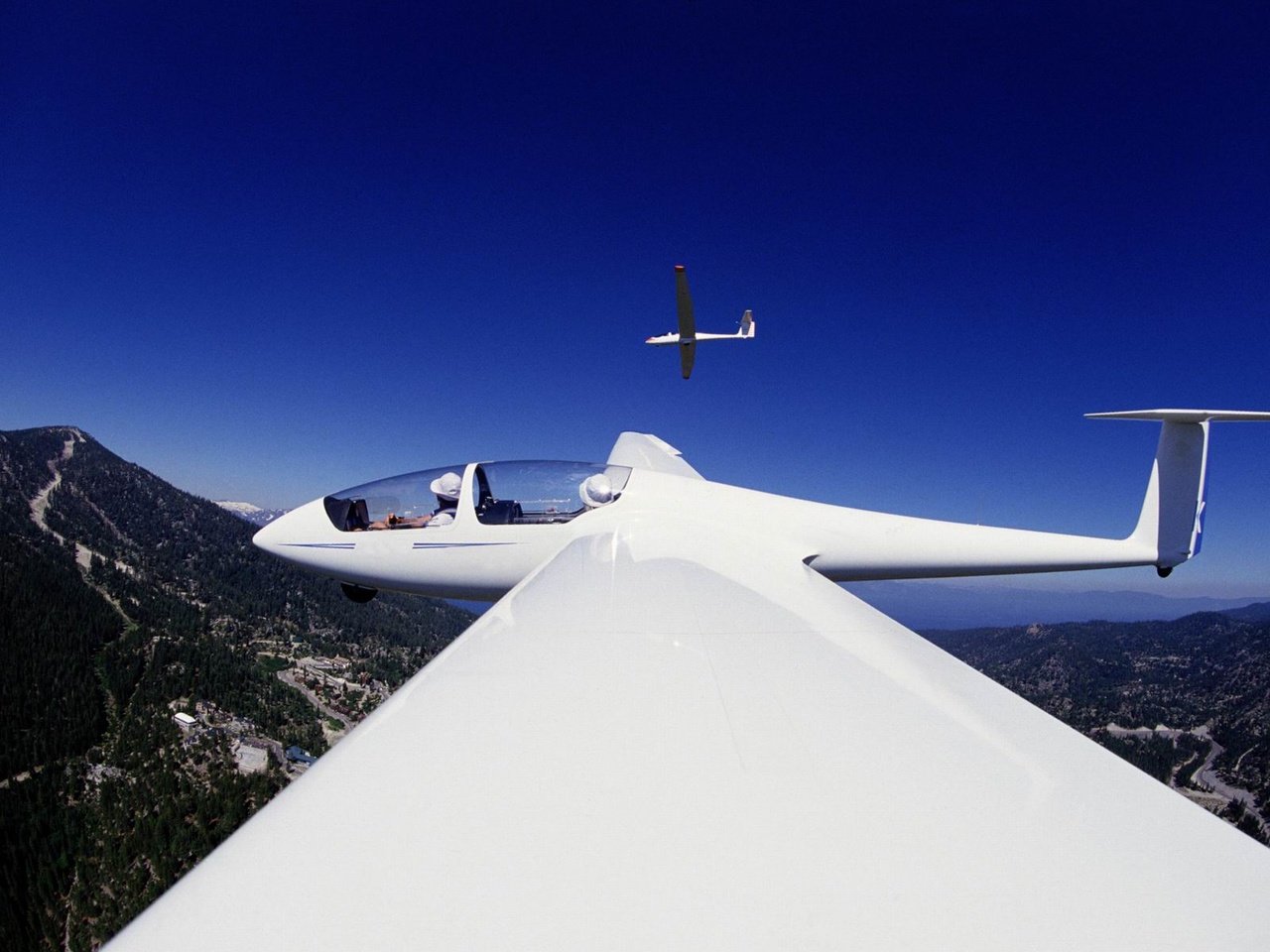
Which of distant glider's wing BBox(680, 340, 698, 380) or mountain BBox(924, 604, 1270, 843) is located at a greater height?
distant glider's wing BBox(680, 340, 698, 380)

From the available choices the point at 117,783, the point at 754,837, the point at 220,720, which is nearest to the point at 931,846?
the point at 754,837

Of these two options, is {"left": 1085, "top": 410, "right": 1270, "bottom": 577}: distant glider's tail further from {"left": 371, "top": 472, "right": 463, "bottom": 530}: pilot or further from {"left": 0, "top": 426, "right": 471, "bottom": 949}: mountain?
{"left": 0, "top": 426, "right": 471, "bottom": 949}: mountain

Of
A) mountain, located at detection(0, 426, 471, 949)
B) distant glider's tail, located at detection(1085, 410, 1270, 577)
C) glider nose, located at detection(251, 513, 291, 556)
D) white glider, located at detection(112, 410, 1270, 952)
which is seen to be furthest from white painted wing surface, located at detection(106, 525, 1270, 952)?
mountain, located at detection(0, 426, 471, 949)

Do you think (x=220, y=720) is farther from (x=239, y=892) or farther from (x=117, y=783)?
(x=239, y=892)

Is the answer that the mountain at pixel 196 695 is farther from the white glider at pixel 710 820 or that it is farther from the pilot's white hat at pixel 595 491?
the white glider at pixel 710 820

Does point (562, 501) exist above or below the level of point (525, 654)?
above

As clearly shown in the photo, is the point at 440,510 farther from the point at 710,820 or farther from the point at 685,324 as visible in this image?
the point at 685,324
